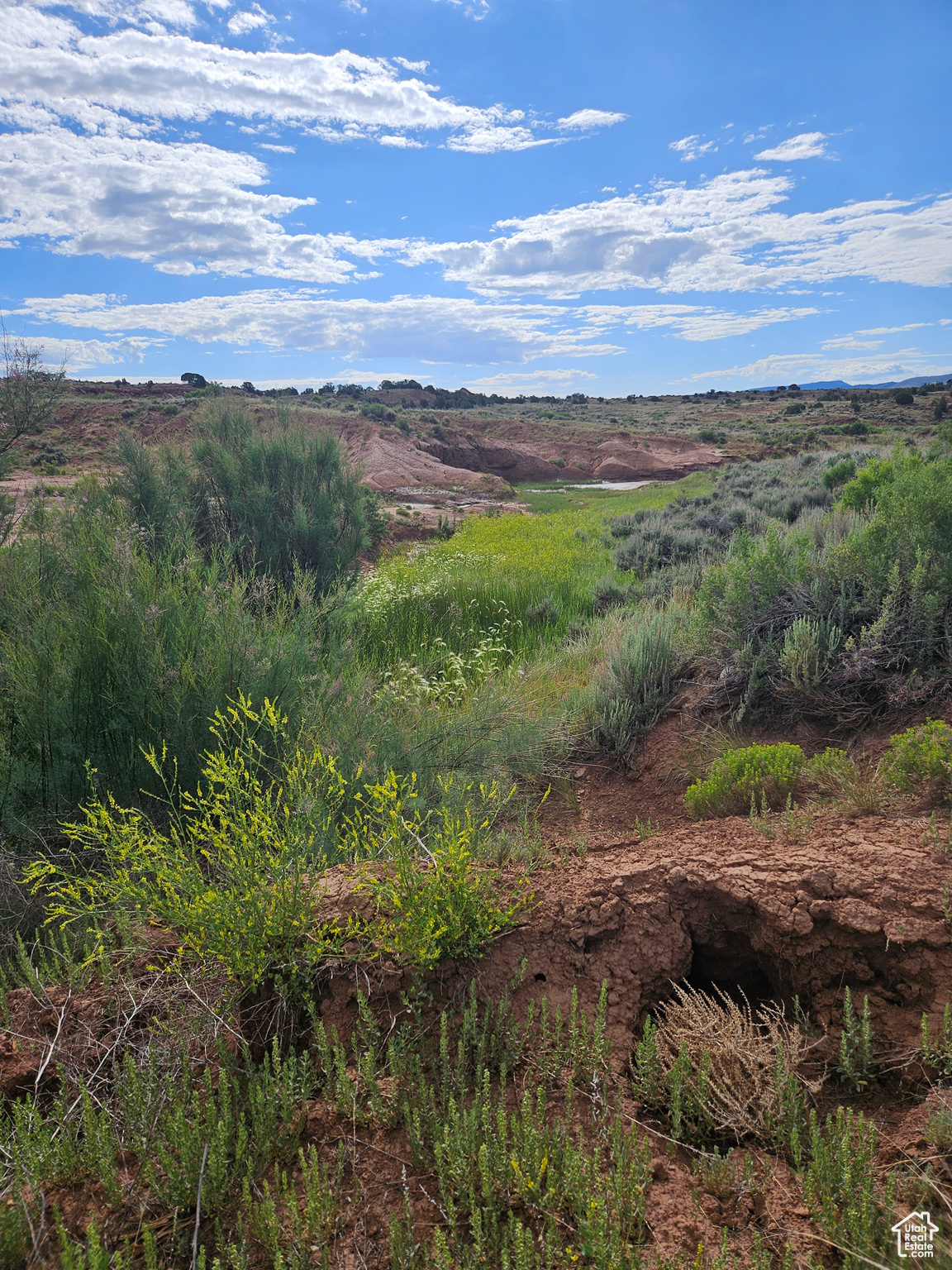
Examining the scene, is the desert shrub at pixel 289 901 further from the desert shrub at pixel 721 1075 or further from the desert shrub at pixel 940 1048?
the desert shrub at pixel 940 1048

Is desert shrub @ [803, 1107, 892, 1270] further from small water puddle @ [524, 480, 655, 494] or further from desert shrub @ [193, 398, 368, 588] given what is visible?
small water puddle @ [524, 480, 655, 494]

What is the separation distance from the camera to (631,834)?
159 inches

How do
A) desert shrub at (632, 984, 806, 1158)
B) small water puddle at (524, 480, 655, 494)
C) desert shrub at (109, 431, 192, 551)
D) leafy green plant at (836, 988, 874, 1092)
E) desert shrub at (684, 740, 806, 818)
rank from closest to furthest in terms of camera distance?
desert shrub at (632, 984, 806, 1158), leafy green plant at (836, 988, 874, 1092), desert shrub at (684, 740, 806, 818), desert shrub at (109, 431, 192, 551), small water puddle at (524, 480, 655, 494)

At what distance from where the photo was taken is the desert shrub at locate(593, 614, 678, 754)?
19.6 feet

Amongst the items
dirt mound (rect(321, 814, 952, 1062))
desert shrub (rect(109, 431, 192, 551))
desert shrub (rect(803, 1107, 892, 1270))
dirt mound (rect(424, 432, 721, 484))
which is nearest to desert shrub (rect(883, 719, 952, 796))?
dirt mound (rect(321, 814, 952, 1062))

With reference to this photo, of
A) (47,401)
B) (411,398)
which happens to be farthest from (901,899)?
(411,398)

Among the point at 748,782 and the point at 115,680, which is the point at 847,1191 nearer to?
the point at 748,782

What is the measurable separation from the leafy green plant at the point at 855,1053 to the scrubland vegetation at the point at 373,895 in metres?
0.02

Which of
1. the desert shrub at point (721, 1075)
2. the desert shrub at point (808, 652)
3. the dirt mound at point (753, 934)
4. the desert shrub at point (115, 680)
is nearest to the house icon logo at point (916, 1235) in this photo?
the desert shrub at point (721, 1075)

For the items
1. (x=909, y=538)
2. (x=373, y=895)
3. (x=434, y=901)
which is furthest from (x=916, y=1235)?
(x=909, y=538)

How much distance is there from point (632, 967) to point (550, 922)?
13.6 inches

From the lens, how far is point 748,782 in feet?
13.9

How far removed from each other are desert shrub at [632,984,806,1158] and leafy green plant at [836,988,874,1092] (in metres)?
0.13

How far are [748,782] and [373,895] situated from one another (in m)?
2.57
